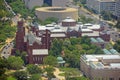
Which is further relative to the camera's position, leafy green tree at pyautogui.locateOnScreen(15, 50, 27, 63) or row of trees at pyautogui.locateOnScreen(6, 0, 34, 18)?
row of trees at pyautogui.locateOnScreen(6, 0, 34, 18)

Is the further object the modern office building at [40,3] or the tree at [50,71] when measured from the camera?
the modern office building at [40,3]

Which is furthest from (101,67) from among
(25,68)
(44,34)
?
(44,34)

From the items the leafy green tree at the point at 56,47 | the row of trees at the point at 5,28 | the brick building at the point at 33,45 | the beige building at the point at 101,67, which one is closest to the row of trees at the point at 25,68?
the brick building at the point at 33,45

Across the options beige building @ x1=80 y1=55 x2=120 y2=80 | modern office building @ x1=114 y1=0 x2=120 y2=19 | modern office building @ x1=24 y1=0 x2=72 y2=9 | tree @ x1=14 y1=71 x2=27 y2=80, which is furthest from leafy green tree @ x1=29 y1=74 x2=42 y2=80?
modern office building @ x1=24 y1=0 x2=72 y2=9

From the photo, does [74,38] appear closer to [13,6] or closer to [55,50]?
[55,50]

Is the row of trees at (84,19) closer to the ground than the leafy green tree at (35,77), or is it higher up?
closer to the ground

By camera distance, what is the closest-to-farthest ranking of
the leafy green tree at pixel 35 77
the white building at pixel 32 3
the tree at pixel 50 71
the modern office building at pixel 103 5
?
1. the leafy green tree at pixel 35 77
2. the tree at pixel 50 71
3. the white building at pixel 32 3
4. the modern office building at pixel 103 5

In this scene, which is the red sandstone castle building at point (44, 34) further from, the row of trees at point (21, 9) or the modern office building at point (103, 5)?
the modern office building at point (103, 5)

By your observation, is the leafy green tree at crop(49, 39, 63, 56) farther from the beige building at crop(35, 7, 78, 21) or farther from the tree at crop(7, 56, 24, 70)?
the beige building at crop(35, 7, 78, 21)
